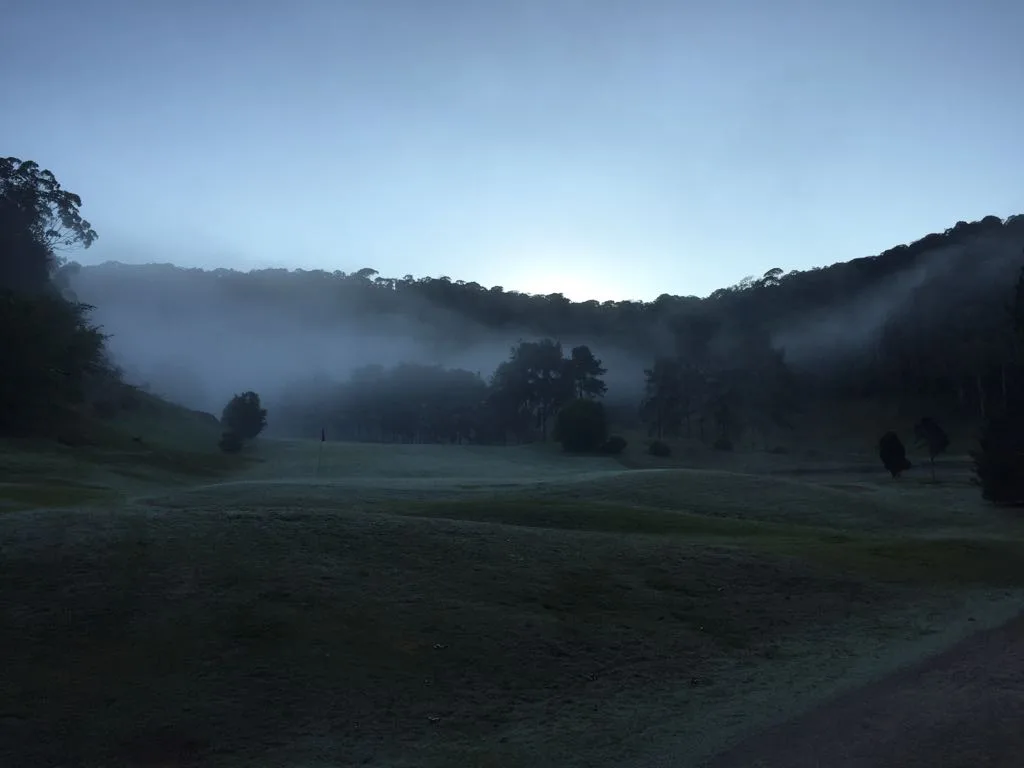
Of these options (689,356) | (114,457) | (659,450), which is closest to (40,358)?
(114,457)

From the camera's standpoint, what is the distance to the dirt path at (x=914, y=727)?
9992mm

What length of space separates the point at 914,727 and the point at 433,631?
6861 mm

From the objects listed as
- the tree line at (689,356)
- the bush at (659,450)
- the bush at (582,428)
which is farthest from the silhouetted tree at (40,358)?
the bush at (659,450)

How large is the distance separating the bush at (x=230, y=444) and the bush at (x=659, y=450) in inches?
1370

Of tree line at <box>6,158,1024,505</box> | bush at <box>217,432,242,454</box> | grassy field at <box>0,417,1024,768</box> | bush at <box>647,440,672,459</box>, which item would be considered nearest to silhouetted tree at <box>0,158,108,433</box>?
tree line at <box>6,158,1024,505</box>

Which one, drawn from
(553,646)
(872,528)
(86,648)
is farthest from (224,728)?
(872,528)

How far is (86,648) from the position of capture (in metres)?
11.8

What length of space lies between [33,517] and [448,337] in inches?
6372

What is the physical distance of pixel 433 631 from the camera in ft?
44.8

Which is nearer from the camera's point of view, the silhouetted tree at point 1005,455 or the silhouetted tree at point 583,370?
the silhouetted tree at point 1005,455

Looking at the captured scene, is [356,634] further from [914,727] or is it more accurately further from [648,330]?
[648,330]

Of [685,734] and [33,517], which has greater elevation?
[33,517]

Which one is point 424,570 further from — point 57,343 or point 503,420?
point 503,420

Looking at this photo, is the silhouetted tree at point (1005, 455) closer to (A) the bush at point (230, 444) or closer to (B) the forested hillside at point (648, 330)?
(B) the forested hillside at point (648, 330)
